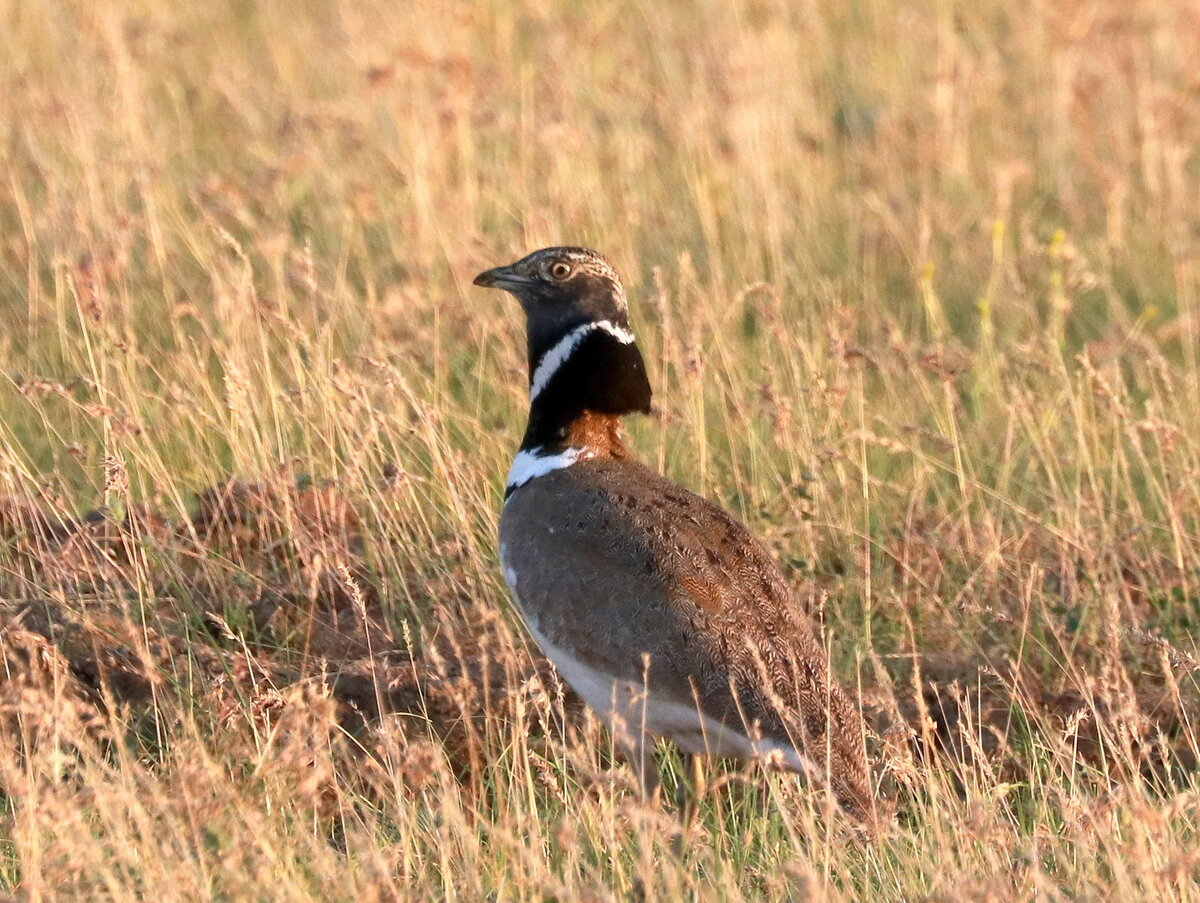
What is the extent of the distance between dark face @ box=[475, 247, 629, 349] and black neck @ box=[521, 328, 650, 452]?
0.21 ft

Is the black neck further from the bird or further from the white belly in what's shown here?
the white belly

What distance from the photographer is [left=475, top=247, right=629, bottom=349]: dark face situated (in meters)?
4.91

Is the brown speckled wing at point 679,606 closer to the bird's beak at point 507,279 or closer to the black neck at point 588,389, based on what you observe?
the black neck at point 588,389

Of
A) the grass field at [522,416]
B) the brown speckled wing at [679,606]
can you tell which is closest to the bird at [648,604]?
the brown speckled wing at [679,606]

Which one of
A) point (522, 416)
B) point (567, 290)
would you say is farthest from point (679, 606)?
point (522, 416)

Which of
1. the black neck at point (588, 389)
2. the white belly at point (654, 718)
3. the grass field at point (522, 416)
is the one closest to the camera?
the grass field at point (522, 416)

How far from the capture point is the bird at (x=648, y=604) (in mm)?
4199

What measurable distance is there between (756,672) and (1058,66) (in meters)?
5.82

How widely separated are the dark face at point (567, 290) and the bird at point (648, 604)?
5cm

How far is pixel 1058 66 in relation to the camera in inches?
362

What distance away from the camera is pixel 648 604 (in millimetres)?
4336

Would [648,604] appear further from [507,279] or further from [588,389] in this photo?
[507,279]

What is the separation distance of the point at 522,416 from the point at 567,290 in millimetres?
1389

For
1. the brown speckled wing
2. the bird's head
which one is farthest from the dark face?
the brown speckled wing
